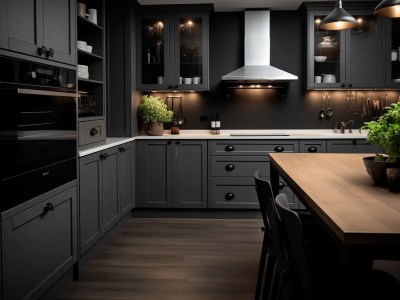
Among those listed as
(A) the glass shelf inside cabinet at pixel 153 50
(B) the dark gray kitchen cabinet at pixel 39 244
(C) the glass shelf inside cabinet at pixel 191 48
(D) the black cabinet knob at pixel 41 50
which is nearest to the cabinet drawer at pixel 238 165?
(C) the glass shelf inside cabinet at pixel 191 48

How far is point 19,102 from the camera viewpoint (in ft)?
7.85

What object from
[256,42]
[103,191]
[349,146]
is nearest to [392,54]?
[349,146]

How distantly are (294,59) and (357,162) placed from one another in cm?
274

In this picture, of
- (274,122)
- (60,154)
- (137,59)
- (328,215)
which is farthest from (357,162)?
(137,59)

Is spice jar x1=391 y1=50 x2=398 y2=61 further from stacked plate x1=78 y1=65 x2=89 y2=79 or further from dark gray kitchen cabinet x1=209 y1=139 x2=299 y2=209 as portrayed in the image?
stacked plate x1=78 y1=65 x2=89 y2=79

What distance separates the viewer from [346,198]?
1879 millimetres

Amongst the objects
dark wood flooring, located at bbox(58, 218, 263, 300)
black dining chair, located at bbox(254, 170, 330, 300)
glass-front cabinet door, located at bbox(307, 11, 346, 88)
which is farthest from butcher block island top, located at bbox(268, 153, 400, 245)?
glass-front cabinet door, located at bbox(307, 11, 346, 88)

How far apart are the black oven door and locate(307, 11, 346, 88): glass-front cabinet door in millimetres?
2940

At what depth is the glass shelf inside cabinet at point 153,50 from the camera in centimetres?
526

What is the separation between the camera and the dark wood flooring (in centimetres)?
305

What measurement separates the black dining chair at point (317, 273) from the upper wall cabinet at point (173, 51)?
332 centimetres

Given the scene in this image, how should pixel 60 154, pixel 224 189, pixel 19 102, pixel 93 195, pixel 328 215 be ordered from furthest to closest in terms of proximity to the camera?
pixel 224 189
pixel 93 195
pixel 60 154
pixel 19 102
pixel 328 215

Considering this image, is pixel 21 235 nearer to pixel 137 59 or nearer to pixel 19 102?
pixel 19 102

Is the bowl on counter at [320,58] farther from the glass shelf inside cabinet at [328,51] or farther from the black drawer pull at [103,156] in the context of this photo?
the black drawer pull at [103,156]
